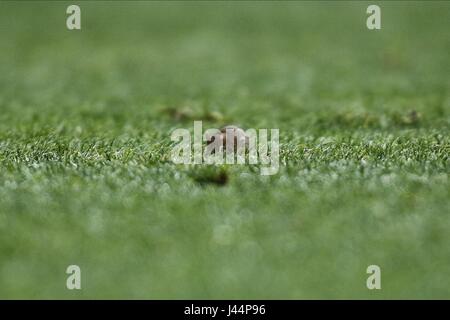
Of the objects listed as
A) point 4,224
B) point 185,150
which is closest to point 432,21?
point 185,150

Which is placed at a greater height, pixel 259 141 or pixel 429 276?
pixel 259 141

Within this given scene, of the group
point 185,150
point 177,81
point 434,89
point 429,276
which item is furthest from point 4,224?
point 434,89

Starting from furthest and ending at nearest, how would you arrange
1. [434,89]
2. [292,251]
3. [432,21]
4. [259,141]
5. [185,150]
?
1. [432,21]
2. [434,89]
3. [259,141]
4. [185,150]
5. [292,251]

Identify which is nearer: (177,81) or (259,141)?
(259,141)

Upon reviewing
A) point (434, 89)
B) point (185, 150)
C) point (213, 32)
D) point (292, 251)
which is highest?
point (213, 32)

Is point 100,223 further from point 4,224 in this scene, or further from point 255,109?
point 255,109

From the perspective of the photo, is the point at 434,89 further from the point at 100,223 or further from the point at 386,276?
the point at 100,223
